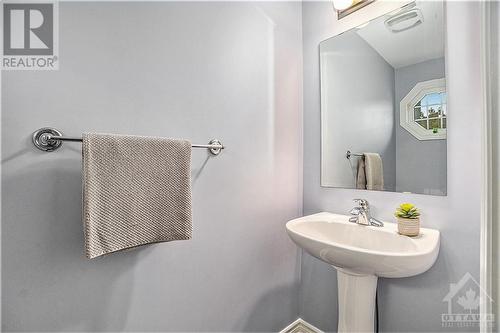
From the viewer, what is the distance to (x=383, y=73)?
3.84 ft

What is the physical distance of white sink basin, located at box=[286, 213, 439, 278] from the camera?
0.78 m

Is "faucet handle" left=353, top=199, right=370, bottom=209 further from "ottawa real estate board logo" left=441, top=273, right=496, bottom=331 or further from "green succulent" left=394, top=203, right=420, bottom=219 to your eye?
"ottawa real estate board logo" left=441, top=273, right=496, bottom=331

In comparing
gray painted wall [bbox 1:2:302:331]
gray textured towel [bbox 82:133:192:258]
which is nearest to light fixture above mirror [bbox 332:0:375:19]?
gray painted wall [bbox 1:2:302:331]

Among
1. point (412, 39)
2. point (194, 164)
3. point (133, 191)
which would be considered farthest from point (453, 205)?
point (133, 191)

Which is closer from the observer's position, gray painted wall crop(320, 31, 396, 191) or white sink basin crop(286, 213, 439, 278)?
white sink basin crop(286, 213, 439, 278)

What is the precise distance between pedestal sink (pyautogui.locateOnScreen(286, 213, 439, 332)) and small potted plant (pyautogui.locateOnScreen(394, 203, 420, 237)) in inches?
0.9

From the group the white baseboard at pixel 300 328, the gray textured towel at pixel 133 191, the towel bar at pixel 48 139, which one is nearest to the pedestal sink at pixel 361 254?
the white baseboard at pixel 300 328

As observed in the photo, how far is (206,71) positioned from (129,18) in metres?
0.35

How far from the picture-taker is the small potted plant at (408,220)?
94 centimetres

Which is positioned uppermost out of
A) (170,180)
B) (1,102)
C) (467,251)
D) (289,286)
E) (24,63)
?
(24,63)

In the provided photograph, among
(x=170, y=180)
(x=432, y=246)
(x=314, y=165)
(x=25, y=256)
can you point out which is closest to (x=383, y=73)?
(x=314, y=165)

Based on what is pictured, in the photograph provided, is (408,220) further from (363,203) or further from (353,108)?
(353,108)

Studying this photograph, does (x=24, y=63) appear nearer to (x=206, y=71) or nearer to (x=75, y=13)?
(x=75, y=13)

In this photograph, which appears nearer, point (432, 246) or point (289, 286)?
point (432, 246)
